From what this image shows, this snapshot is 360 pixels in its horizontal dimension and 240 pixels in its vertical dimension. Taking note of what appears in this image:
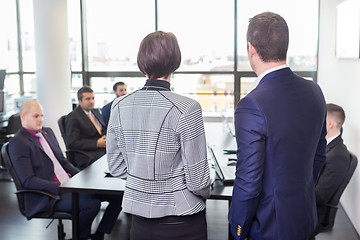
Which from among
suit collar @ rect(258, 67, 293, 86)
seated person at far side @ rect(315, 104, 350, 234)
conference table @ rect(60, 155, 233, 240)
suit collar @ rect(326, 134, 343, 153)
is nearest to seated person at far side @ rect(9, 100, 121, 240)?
conference table @ rect(60, 155, 233, 240)

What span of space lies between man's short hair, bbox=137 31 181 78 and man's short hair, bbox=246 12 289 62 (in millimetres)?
352

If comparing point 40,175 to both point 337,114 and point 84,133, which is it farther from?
point 337,114

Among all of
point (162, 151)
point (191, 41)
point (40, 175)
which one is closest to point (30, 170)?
point (40, 175)

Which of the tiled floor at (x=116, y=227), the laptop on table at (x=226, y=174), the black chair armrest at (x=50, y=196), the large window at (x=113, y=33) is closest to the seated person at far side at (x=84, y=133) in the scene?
the tiled floor at (x=116, y=227)

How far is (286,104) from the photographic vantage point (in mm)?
1474

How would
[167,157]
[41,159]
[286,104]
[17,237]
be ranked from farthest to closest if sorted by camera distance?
1. [17,237]
2. [41,159]
3. [167,157]
4. [286,104]

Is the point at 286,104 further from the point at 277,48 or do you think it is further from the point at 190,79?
the point at 190,79

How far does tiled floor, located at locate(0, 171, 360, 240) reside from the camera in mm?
3619

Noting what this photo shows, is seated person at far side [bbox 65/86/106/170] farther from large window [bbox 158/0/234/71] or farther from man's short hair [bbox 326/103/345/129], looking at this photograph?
large window [bbox 158/0/234/71]

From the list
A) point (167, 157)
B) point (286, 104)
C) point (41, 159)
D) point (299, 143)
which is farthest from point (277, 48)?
point (41, 159)

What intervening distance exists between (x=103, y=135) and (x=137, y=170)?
9.67 ft

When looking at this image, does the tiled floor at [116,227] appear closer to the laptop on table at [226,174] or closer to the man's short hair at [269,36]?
the laptop on table at [226,174]

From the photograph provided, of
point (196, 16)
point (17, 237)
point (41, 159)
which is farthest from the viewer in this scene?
point (196, 16)

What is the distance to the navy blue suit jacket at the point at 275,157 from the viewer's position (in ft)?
4.74
